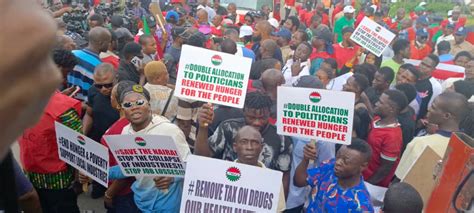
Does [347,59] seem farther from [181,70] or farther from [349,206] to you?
[349,206]

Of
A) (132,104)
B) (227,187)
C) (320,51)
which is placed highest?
(132,104)

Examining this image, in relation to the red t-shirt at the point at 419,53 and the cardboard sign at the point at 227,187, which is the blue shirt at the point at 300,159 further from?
the red t-shirt at the point at 419,53

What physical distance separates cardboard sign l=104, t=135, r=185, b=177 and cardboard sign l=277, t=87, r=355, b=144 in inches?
37.5

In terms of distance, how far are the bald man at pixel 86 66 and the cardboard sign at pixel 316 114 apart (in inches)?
100

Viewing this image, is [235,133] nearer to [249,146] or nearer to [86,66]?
[249,146]

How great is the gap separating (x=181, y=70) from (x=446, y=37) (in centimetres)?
861

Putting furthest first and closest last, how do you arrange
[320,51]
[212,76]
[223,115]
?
[320,51]
[223,115]
[212,76]

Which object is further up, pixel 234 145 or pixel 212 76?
pixel 212 76

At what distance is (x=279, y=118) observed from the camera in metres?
4.01

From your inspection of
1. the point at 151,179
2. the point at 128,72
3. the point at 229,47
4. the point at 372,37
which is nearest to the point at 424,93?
the point at 372,37

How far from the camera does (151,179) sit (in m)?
3.65

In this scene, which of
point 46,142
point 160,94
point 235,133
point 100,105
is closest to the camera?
point 46,142

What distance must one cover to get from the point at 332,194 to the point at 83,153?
182cm

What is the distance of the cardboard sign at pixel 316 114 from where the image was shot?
12.7 feet
